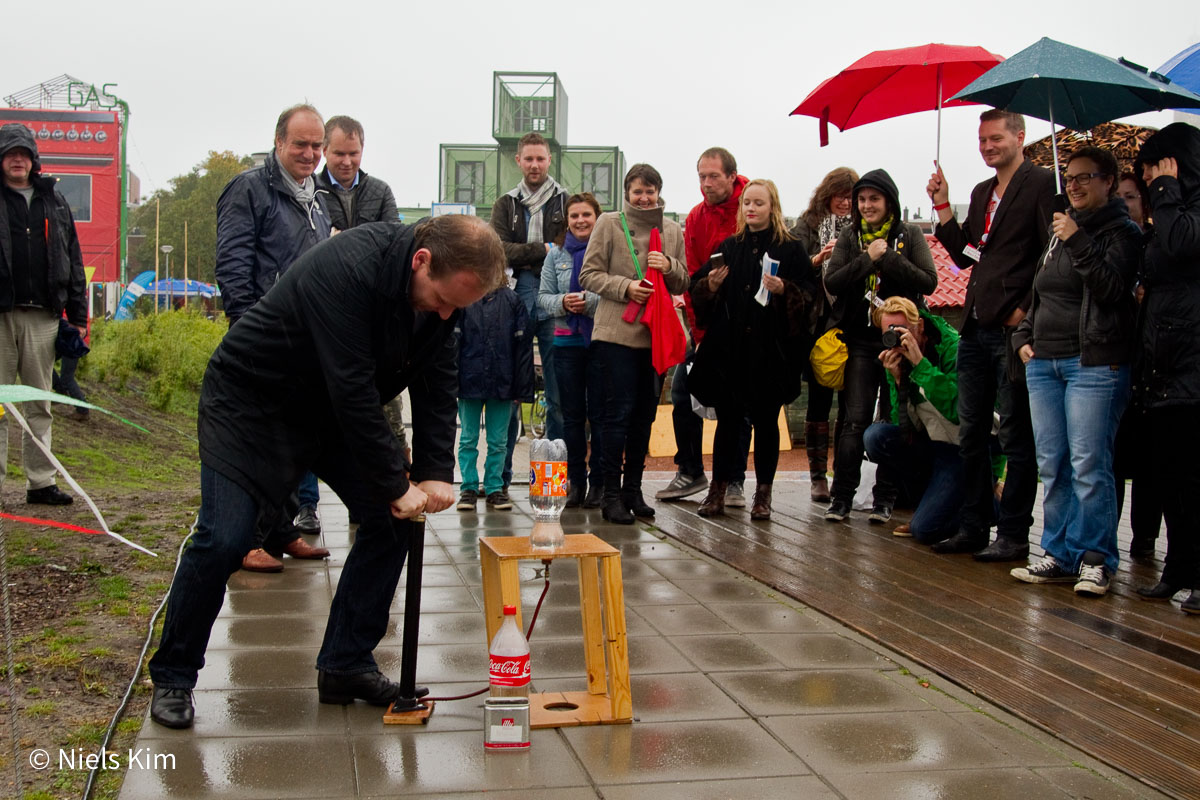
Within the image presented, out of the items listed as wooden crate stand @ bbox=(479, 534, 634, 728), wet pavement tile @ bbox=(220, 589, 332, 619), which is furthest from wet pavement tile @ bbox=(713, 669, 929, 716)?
wet pavement tile @ bbox=(220, 589, 332, 619)

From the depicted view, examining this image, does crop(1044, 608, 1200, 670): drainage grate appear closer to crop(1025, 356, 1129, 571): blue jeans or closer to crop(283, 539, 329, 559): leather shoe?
crop(1025, 356, 1129, 571): blue jeans

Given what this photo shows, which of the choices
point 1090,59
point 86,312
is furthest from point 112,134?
point 1090,59

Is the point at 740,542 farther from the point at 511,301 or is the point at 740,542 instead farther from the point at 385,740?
the point at 385,740

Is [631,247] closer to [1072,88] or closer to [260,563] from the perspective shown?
[1072,88]

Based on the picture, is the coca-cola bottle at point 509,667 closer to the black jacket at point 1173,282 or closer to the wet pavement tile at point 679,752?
the wet pavement tile at point 679,752

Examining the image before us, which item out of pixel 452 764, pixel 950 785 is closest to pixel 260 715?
pixel 452 764

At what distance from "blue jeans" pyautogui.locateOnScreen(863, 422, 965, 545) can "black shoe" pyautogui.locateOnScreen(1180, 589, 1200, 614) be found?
169 centimetres

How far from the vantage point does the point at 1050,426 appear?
242 inches

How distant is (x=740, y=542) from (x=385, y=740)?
377cm

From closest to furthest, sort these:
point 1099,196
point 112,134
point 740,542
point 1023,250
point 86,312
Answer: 1. point 1099,196
2. point 1023,250
3. point 740,542
4. point 86,312
5. point 112,134

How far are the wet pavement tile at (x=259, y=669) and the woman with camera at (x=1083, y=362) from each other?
3.71 meters

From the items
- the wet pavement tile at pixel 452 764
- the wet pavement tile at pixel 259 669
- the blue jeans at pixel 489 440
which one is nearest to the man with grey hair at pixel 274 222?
the wet pavement tile at pixel 259 669

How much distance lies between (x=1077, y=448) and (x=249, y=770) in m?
4.30

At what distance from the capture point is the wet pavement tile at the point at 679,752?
3.48 metres
